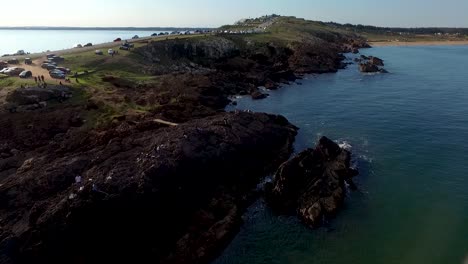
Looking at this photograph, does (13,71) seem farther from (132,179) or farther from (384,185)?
(384,185)

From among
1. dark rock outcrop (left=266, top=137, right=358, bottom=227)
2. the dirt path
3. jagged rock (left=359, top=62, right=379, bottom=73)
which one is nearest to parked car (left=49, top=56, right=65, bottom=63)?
the dirt path

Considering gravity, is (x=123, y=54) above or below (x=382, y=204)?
above

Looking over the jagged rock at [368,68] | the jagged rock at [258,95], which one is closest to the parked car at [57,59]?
the jagged rock at [258,95]

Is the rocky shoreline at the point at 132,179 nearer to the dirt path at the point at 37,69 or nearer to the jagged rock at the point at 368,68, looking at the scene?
the dirt path at the point at 37,69

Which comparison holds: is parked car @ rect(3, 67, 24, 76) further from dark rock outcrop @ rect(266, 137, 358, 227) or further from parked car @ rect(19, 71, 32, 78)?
dark rock outcrop @ rect(266, 137, 358, 227)

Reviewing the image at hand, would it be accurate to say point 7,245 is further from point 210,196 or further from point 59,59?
point 59,59

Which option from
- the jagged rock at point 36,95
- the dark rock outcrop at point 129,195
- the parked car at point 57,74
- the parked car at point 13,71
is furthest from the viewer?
the parked car at point 13,71

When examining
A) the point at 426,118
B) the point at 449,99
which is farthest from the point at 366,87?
the point at 426,118
